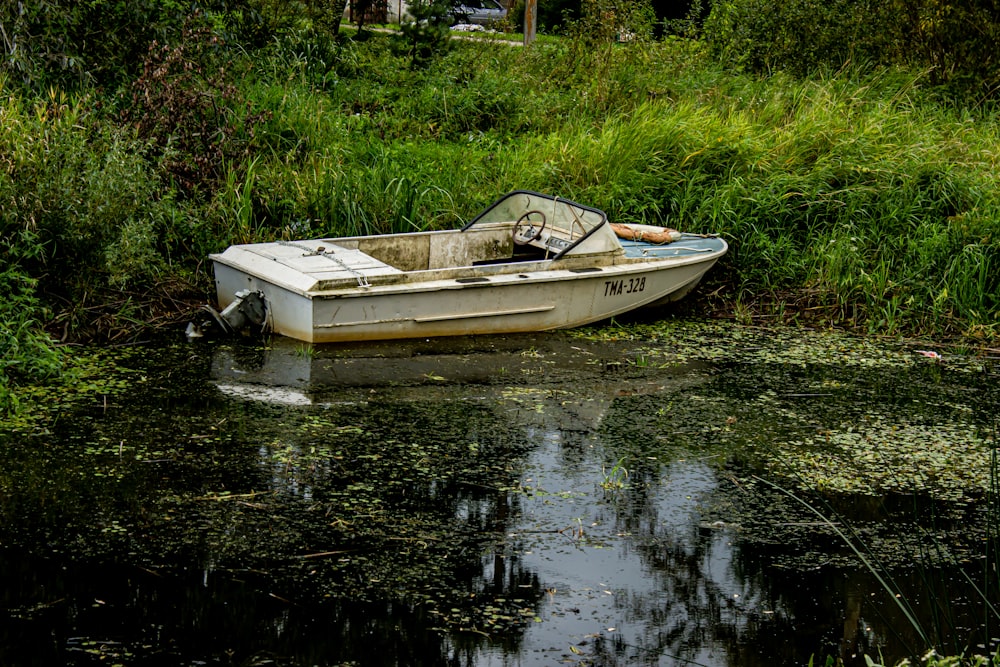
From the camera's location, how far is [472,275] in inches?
336

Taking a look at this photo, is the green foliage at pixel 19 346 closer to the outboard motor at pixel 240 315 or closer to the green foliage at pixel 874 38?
the outboard motor at pixel 240 315

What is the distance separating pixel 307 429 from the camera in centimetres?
629

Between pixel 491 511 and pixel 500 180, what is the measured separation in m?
5.90

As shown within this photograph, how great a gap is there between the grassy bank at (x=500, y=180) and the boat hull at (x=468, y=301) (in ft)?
2.95

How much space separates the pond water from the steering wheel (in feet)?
5.20

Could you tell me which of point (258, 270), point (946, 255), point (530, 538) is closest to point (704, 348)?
point (946, 255)

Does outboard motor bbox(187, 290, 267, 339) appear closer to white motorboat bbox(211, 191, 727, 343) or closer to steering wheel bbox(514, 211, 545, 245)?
white motorboat bbox(211, 191, 727, 343)

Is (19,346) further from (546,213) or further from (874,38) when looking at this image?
(874,38)

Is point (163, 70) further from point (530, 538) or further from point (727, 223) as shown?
point (530, 538)

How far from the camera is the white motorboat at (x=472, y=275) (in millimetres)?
7941

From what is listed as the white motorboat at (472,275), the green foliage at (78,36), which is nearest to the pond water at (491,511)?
the white motorboat at (472,275)

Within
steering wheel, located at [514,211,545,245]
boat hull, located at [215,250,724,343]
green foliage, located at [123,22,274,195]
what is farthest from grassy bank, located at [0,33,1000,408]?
boat hull, located at [215,250,724,343]

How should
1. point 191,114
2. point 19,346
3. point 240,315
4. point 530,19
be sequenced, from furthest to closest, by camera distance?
point 530,19 < point 191,114 < point 240,315 < point 19,346

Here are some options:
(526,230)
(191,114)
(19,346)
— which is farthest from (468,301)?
(191,114)
